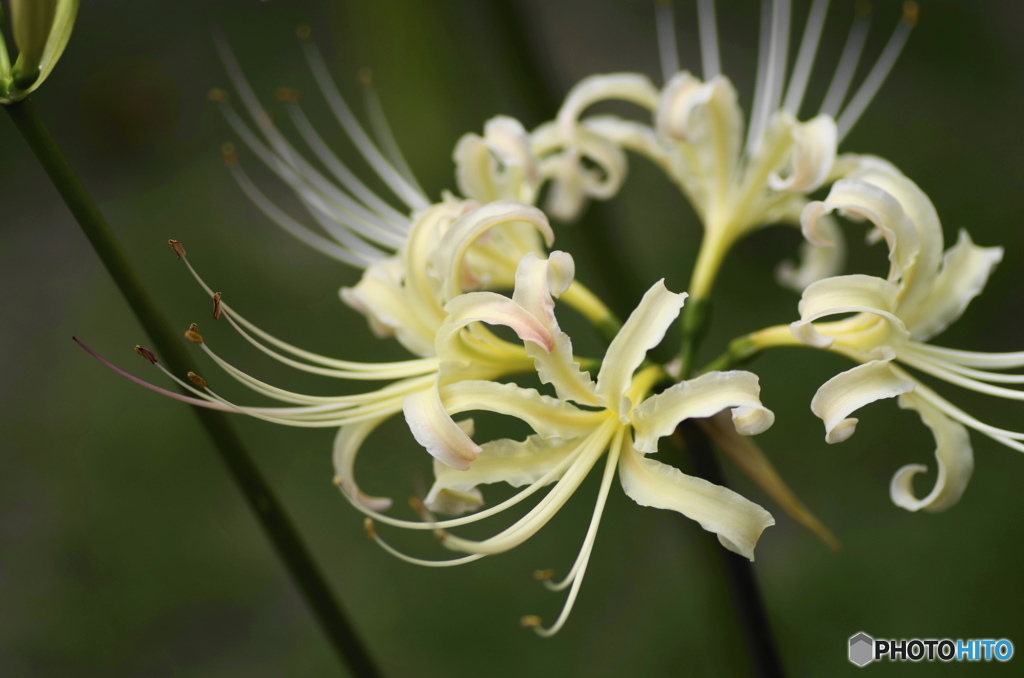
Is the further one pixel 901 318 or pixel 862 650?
pixel 862 650

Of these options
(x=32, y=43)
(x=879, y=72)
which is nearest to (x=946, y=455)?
(x=32, y=43)

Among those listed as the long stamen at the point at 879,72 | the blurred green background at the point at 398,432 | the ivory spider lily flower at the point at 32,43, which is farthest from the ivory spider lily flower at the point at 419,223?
the blurred green background at the point at 398,432

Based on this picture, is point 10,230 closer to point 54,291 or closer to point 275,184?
point 54,291

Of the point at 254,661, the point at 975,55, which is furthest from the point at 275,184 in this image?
the point at 975,55

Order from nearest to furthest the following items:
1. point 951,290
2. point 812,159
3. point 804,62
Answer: point 951,290, point 812,159, point 804,62

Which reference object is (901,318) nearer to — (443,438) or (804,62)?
(443,438)

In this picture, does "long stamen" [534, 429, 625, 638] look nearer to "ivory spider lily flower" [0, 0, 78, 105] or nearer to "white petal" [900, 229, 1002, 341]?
"white petal" [900, 229, 1002, 341]

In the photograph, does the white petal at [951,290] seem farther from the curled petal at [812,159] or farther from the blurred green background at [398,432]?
the blurred green background at [398,432]
